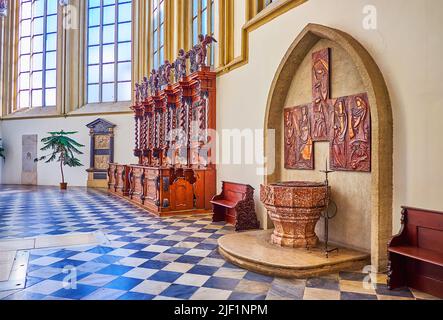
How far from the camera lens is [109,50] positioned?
47.0 feet

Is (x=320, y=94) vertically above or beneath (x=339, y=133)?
above

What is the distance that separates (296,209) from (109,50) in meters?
12.7

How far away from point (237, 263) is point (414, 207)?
1796 millimetres

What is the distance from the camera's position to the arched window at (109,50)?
14.1 meters

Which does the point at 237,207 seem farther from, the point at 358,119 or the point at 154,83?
the point at 154,83

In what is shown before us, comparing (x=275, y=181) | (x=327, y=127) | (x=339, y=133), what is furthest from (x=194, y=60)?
(x=339, y=133)

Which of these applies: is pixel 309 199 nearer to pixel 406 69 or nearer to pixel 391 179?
pixel 391 179

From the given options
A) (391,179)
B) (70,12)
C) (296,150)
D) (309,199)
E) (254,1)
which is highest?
(70,12)

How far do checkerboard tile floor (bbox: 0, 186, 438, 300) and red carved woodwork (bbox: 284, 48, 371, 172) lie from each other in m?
1.36

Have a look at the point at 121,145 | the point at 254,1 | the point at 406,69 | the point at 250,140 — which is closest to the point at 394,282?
the point at 406,69

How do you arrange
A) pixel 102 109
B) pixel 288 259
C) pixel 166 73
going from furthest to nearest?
pixel 102 109 < pixel 166 73 < pixel 288 259

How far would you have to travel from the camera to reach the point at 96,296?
A: 284cm

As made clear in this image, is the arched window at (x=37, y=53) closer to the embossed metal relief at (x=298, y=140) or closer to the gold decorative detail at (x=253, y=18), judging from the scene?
the gold decorative detail at (x=253, y=18)

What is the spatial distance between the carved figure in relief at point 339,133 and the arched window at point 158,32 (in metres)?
8.11
